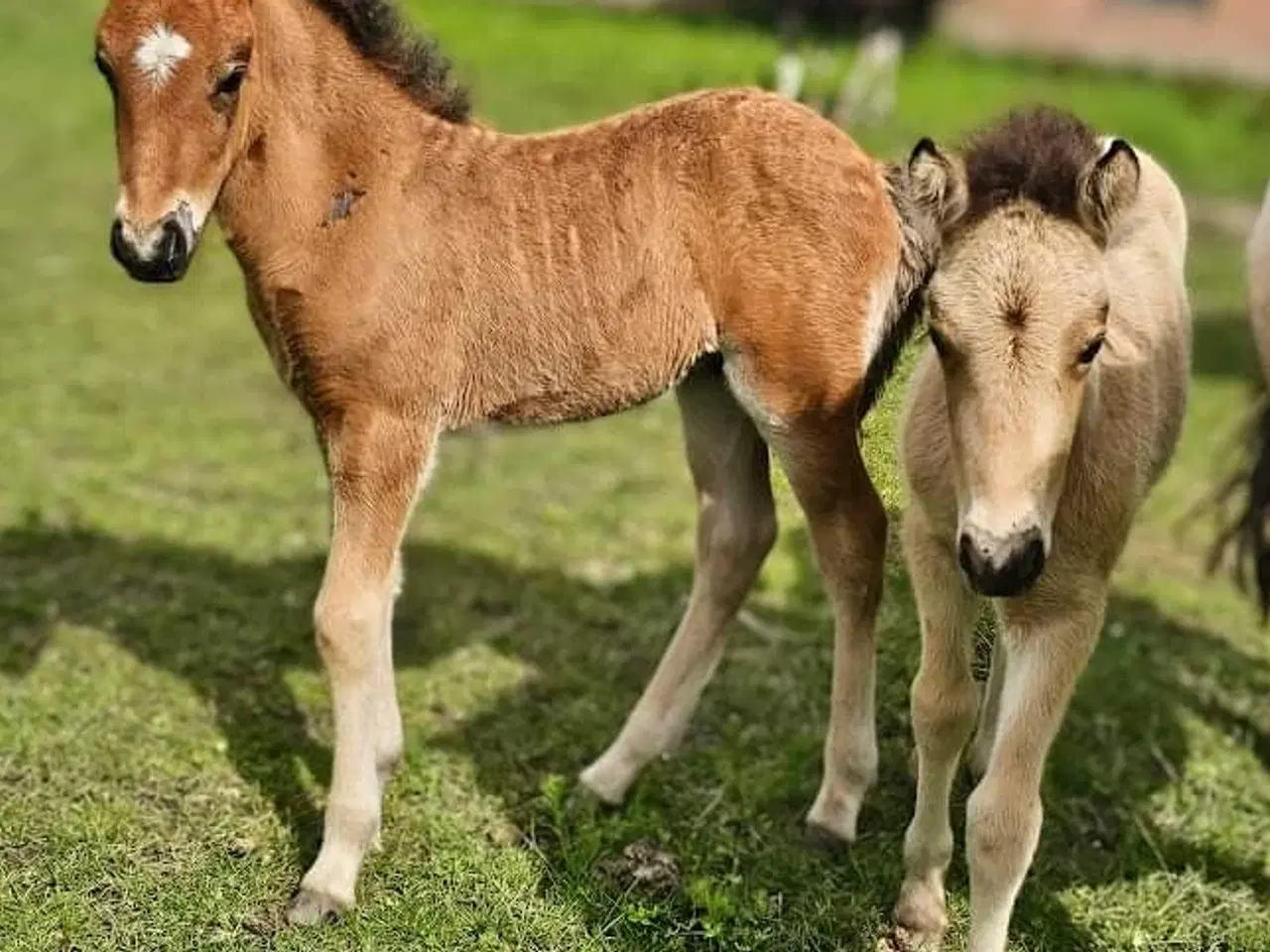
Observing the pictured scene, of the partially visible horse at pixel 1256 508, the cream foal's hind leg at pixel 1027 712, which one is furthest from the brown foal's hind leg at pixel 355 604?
the partially visible horse at pixel 1256 508

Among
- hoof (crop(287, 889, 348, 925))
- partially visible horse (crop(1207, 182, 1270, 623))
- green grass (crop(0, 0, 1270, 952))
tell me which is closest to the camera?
hoof (crop(287, 889, 348, 925))

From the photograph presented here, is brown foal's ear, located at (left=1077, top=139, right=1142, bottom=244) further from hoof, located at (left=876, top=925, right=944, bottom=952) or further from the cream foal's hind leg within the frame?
hoof, located at (left=876, top=925, right=944, bottom=952)

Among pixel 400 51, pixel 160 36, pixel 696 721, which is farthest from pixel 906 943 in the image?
pixel 160 36

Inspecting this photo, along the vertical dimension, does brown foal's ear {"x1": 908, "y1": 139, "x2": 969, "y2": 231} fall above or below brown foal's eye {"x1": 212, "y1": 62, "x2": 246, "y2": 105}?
above

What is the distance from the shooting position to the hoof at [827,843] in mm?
4105

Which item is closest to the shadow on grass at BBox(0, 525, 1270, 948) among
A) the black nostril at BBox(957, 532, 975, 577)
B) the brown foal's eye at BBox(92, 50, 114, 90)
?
the black nostril at BBox(957, 532, 975, 577)

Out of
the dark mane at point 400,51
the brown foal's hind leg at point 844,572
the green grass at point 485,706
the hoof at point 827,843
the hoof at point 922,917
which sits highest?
the dark mane at point 400,51

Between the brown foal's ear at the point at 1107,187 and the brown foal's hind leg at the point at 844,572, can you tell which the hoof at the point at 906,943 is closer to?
the brown foal's hind leg at the point at 844,572

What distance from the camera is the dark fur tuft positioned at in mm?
3850

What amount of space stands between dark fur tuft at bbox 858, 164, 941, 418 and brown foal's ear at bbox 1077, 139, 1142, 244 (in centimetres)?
70

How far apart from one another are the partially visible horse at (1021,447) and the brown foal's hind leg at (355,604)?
114 cm

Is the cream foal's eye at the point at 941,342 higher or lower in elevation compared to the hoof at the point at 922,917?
higher

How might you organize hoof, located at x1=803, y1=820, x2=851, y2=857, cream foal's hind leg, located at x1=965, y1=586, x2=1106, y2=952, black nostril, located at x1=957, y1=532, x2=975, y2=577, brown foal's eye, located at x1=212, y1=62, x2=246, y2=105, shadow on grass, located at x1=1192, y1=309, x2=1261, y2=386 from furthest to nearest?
shadow on grass, located at x1=1192, y1=309, x2=1261, y2=386 → hoof, located at x1=803, y1=820, x2=851, y2=857 → brown foal's eye, located at x1=212, y1=62, x2=246, y2=105 → cream foal's hind leg, located at x1=965, y1=586, x2=1106, y2=952 → black nostril, located at x1=957, y1=532, x2=975, y2=577

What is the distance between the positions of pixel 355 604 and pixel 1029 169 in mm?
1716
